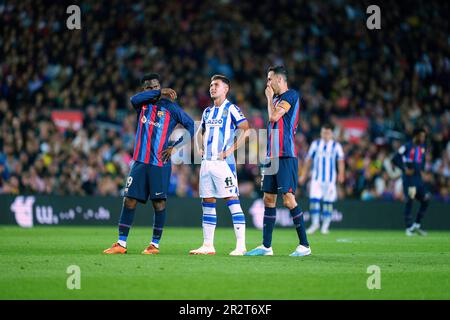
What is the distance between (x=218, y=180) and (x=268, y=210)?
83 cm

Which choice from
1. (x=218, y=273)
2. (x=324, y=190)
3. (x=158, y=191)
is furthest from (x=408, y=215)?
(x=218, y=273)

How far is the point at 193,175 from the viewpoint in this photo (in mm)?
23359

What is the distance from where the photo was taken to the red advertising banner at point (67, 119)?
23172mm

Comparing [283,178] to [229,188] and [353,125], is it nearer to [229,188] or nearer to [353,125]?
[229,188]

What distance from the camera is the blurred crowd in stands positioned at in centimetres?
2259

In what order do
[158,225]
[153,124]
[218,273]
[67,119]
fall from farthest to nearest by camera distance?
1. [67,119]
2. [158,225]
3. [153,124]
4. [218,273]

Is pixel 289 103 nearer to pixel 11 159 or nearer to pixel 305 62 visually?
pixel 11 159

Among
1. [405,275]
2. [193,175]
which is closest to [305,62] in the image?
[193,175]

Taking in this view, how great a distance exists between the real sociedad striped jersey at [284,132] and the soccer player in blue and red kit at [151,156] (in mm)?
1183

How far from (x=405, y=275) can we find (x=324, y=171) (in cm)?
1051

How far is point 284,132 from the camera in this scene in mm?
11719

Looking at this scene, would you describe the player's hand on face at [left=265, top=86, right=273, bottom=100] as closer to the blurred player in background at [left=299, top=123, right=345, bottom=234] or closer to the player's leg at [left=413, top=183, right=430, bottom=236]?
the blurred player in background at [left=299, top=123, right=345, bottom=234]

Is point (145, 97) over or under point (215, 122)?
over

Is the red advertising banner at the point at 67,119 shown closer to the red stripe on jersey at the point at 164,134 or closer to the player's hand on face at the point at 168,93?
the player's hand on face at the point at 168,93
